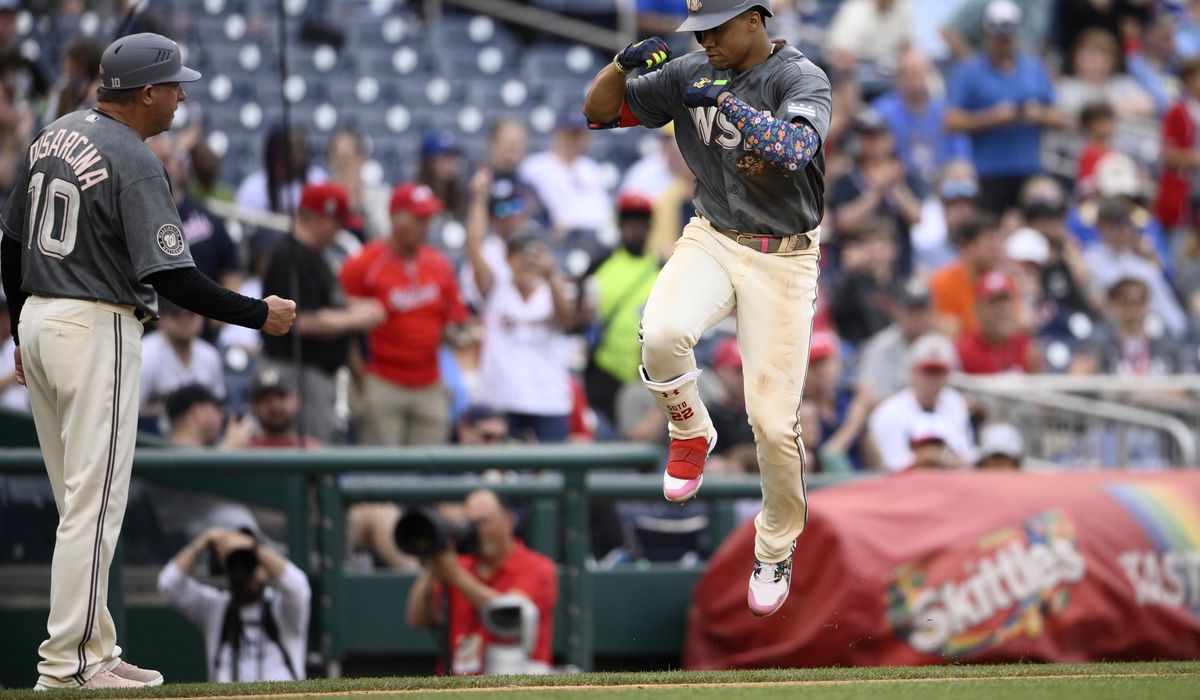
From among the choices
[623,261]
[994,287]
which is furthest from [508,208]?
[994,287]

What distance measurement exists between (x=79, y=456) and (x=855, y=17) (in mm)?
10272

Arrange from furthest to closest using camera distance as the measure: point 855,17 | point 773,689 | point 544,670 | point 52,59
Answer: point 855,17
point 52,59
point 544,670
point 773,689

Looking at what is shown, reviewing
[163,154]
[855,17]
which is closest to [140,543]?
[163,154]

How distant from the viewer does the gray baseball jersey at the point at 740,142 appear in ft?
19.3

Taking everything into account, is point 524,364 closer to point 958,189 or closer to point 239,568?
point 239,568

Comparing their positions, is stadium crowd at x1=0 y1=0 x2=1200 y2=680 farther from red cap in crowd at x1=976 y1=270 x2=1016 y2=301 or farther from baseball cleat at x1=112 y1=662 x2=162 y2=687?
baseball cleat at x1=112 y1=662 x2=162 y2=687

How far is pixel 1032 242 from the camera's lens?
40.9ft

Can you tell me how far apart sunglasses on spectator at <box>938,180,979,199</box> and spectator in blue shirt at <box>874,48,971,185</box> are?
37cm

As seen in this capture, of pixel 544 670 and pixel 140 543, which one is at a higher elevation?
pixel 140 543

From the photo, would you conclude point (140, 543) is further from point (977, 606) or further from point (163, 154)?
point (977, 606)

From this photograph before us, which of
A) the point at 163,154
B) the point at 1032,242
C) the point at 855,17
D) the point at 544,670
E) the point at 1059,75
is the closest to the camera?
the point at 544,670

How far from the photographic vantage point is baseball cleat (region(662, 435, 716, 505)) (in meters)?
6.03

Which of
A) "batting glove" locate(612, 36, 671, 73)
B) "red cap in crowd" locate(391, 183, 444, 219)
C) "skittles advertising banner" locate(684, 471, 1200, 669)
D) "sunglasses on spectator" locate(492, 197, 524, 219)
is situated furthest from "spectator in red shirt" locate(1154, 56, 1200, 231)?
"batting glove" locate(612, 36, 671, 73)

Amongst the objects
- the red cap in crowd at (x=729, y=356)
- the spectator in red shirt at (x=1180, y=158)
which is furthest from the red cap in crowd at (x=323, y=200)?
the spectator in red shirt at (x=1180, y=158)
